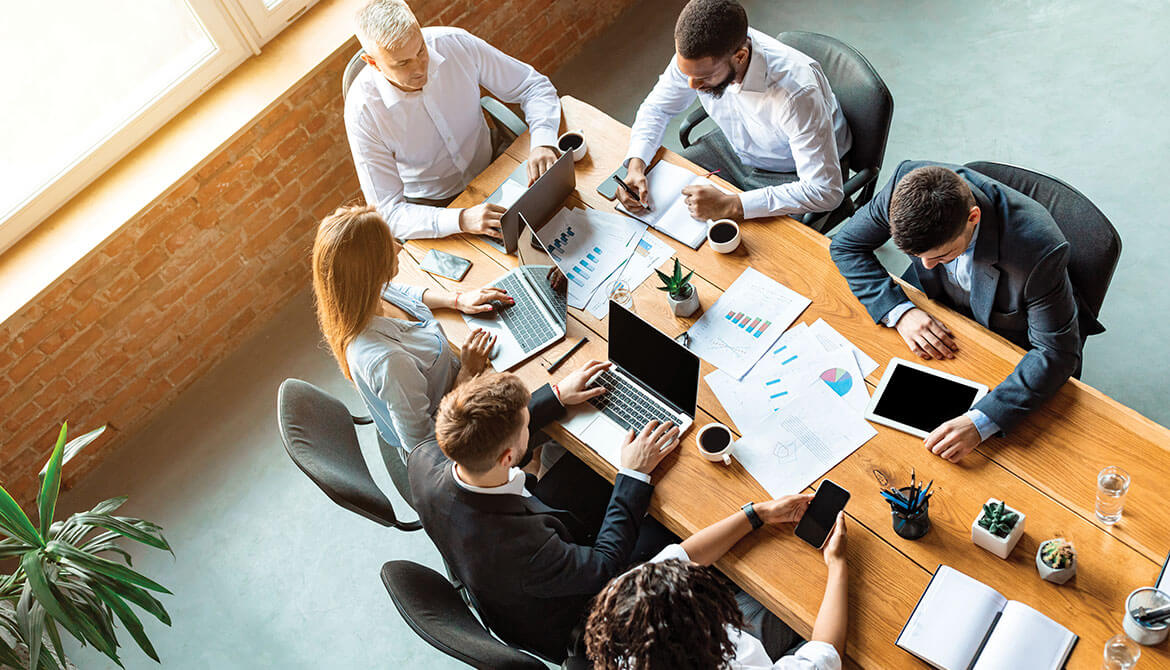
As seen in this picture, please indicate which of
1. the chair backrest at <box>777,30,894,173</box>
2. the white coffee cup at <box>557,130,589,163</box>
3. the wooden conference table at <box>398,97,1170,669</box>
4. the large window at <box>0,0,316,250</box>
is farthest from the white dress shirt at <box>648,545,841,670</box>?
the large window at <box>0,0,316,250</box>

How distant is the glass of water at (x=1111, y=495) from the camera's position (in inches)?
83.3

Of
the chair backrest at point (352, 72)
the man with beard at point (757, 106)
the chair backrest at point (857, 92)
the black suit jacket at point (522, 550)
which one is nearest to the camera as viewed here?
the black suit jacket at point (522, 550)

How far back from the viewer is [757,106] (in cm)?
299

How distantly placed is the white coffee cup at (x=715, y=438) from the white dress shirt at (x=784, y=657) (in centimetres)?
44

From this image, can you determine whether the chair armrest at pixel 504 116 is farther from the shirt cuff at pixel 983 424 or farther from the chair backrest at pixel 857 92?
the shirt cuff at pixel 983 424

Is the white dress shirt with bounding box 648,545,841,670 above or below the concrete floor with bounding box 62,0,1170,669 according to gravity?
above

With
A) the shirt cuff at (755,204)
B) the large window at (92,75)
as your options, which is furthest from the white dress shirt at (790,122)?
the large window at (92,75)

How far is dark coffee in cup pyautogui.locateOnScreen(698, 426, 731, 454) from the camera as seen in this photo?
2.40 m

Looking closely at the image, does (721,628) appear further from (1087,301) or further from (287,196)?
(287,196)

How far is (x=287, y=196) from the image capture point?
395 cm

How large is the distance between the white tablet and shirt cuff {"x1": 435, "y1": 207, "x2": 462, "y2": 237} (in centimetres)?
148

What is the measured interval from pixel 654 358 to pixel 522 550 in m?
0.64

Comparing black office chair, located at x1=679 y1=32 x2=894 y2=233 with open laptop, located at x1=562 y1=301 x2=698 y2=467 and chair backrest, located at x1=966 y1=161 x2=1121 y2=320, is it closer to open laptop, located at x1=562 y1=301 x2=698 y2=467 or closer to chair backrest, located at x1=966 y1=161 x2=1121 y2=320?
chair backrest, located at x1=966 y1=161 x2=1121 y2=320

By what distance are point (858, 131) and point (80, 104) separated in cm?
297
